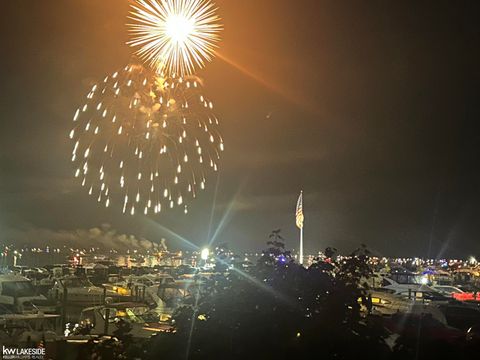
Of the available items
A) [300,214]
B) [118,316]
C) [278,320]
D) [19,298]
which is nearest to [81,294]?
[19,298]

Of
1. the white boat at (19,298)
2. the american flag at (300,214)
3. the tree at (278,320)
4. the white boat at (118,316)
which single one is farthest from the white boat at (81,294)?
the tree at (278,320)

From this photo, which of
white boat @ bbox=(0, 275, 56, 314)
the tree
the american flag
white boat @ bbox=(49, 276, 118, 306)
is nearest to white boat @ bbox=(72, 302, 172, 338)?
white boat @ bbox=(0, 275, 56, 314)

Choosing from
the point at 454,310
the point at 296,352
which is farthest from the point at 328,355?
the point at 454,310

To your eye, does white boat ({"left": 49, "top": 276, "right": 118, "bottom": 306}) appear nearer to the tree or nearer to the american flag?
the american flag

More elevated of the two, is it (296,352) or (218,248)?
(218,248)

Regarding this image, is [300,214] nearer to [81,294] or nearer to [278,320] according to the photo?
[81,294]

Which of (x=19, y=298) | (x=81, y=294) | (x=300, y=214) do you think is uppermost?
(x=300, y=214)

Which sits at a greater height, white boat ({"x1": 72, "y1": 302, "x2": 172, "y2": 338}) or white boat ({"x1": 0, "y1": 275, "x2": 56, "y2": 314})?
white boat ({"x1": 0, "y1": 275, "x2": 56, "y2": 314})

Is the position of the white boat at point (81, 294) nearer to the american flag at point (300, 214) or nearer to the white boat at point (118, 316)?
the white boat at point (118, 316)

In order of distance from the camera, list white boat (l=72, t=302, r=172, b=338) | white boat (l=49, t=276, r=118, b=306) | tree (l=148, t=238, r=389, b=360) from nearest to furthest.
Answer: tree (l=148, t=238, r=389, b=360) → white boat (l=72, t=302, r=172, b=338) → white boat (l=49, t=276, r=118, b=306)

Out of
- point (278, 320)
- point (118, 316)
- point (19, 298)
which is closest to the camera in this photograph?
point (278, 320)

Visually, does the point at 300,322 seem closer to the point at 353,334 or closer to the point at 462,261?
the point at 353,334
